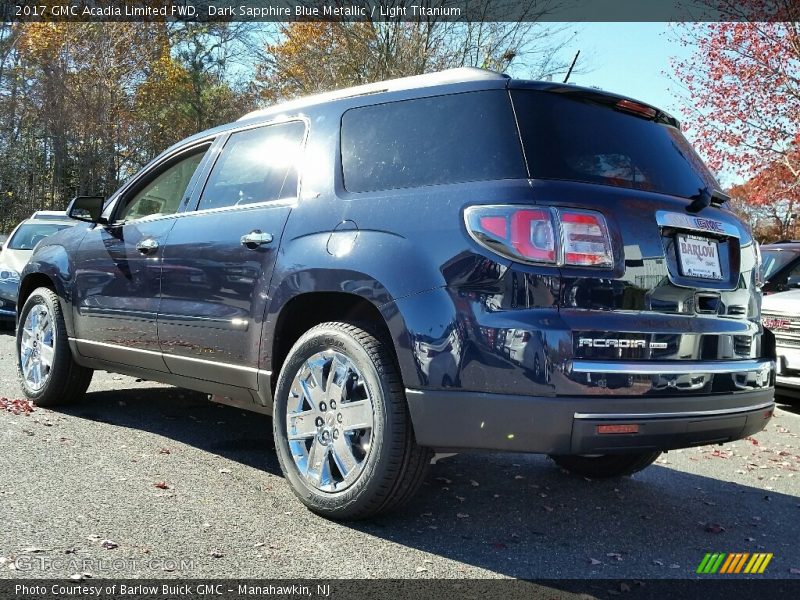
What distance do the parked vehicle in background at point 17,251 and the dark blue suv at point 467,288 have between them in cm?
749

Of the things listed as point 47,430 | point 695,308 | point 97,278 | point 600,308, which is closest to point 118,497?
point 47,430

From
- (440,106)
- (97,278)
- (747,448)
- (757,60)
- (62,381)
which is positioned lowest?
(747,448)

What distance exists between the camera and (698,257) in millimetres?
3408

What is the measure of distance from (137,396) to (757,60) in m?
16.8

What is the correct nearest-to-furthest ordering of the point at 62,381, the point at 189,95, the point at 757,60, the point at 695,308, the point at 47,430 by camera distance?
the point at 695,308
the point at 47,430
the point at 62,381
the point at 757,60
the point at 189,95

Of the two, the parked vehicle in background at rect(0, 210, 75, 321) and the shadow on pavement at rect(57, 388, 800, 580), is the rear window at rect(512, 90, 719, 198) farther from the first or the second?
the parked vehicle in background at rect(0, 210, 75, 321)

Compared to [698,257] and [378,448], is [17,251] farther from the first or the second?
[698,257]

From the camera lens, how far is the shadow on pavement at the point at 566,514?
332 centimetres

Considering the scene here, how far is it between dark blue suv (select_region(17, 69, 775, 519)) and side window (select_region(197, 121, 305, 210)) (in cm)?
2

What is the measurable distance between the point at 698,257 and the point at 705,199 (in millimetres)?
313

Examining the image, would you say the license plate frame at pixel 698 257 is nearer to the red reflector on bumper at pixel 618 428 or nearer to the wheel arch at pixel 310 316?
the red reflector on bumper at pixel 618 428

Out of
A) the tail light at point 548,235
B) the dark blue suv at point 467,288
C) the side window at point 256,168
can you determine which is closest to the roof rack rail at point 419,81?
the dark blue suv at point 467,288

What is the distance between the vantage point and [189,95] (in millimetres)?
32094

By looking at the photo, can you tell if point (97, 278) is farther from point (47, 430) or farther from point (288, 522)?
point (288, 522)
